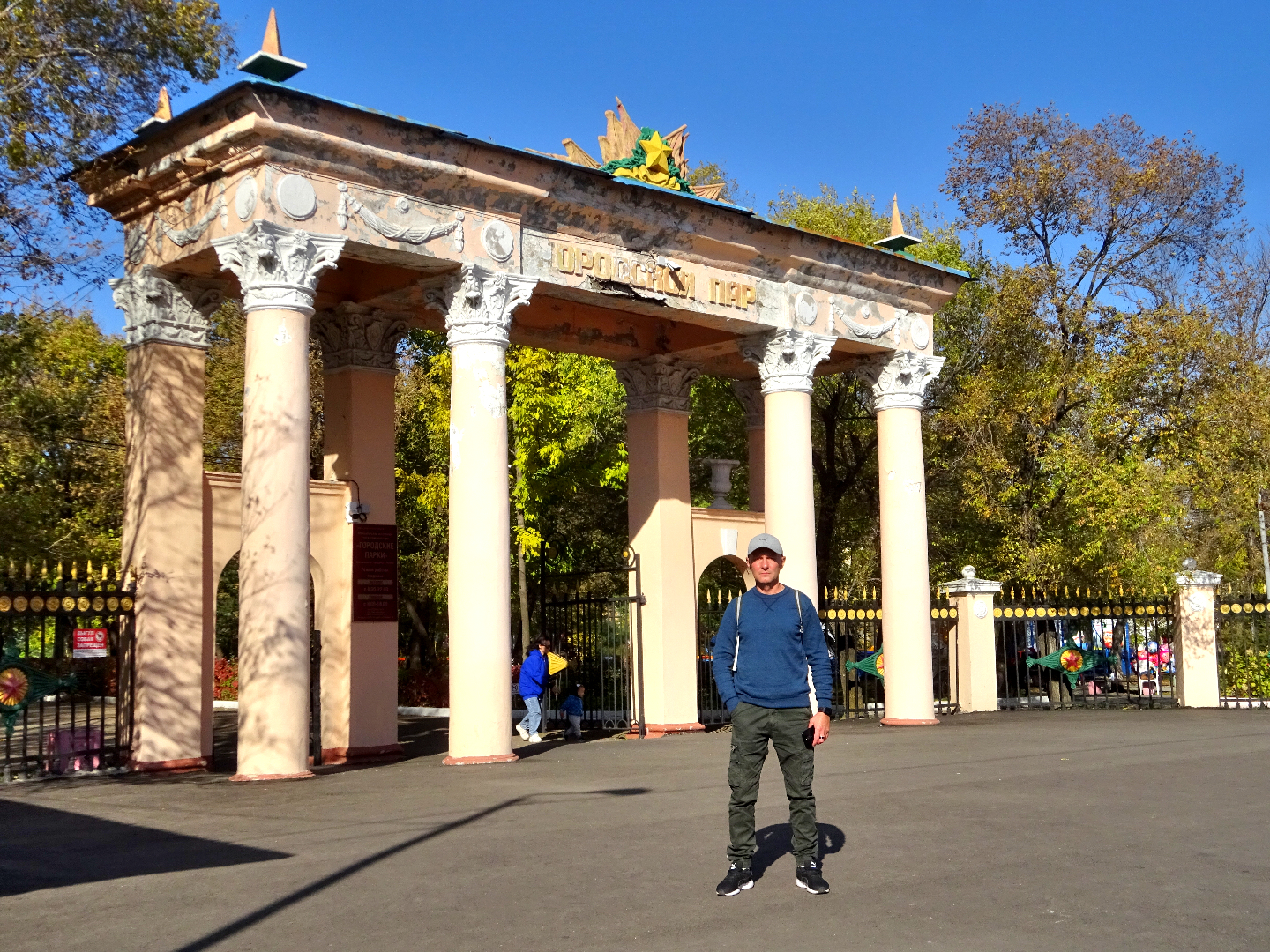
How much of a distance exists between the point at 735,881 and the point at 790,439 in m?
13.2

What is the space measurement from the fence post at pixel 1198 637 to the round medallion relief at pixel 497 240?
14.0m

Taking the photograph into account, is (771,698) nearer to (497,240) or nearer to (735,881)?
(735,881)

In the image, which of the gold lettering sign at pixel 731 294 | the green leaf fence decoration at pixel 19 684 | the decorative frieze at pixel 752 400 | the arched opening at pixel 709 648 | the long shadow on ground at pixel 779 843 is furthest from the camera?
the decorative frieze at pixel 752 400

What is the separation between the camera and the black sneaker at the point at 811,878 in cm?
728

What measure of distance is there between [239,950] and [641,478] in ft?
51.3

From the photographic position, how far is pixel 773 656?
7.66 m

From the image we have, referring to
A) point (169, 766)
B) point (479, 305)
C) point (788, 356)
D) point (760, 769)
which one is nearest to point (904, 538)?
point (788, 356)

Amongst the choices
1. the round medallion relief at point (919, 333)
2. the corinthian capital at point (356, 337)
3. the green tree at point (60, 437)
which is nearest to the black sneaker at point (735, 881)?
the corinthian capital at point (356, 337)

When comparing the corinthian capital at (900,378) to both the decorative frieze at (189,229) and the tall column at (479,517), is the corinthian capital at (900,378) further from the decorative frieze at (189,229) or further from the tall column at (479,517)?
the decorative frieze at (189,229)

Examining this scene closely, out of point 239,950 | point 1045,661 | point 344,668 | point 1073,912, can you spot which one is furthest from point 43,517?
point 1073,912

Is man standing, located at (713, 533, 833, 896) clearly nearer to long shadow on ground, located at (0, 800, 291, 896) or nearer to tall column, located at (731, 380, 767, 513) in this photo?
long shadow on ground, located at (0, 800, 291, 896)

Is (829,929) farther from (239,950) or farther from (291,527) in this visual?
(291,527)

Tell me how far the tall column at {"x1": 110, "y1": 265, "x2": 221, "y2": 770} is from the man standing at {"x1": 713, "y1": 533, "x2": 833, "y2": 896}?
31.2ft

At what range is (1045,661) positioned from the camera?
24.4m
